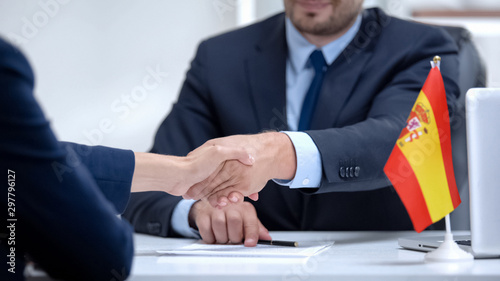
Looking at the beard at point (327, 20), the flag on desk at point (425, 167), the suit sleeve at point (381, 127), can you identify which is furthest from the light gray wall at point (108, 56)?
the flag on desk at point (425, 167)

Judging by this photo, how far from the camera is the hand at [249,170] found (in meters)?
1.32

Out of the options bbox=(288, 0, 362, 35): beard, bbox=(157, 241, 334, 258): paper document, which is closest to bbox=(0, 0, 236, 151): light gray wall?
bbox=(288, 0, 362, 35): beard

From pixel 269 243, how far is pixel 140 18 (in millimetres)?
1837

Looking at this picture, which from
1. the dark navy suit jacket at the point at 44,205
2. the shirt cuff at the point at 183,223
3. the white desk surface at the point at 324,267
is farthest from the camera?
the shirt cuff at the point at 183,223

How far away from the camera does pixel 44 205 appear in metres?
0.69

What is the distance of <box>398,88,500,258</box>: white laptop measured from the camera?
94cm

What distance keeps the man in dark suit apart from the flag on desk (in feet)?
1.49

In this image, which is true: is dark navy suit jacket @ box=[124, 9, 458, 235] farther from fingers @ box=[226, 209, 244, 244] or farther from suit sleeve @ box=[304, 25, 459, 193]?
fingers @ box=[226, 209, 244, 244]

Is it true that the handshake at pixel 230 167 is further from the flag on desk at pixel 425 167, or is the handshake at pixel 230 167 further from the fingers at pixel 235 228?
the flag on desk at pixel 425 167

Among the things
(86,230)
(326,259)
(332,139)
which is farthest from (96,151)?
(332,139)

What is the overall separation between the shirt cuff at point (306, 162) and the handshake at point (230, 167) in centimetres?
2

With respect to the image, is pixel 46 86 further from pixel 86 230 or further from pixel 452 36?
pixel 86 230

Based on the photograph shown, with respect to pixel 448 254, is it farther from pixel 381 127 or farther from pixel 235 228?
pixel 381 127

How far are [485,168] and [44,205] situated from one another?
648 mm
